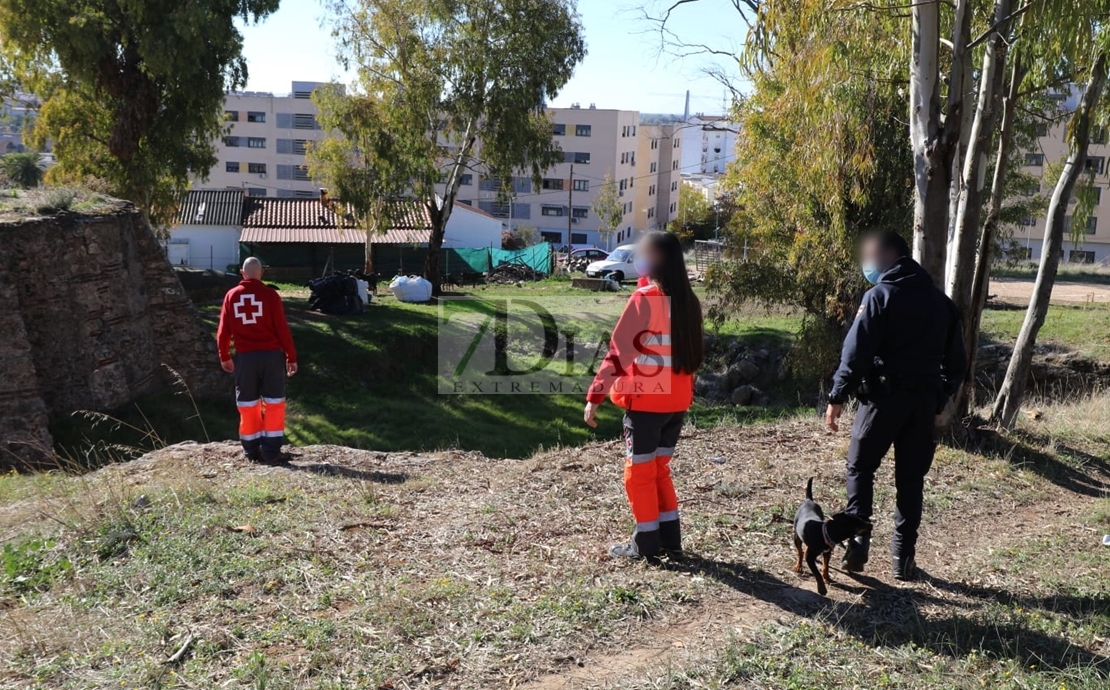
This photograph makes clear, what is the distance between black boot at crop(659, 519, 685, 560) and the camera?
5617 millimetres

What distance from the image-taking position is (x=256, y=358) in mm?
8906

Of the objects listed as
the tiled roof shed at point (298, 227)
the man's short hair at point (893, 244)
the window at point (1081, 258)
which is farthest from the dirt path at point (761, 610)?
the window at point (1081, 258)

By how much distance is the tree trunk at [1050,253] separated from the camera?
9938 millimetres

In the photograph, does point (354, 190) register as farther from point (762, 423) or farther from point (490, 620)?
point (490, 620)

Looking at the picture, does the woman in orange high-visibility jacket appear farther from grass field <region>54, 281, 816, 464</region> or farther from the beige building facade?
the beige building facade

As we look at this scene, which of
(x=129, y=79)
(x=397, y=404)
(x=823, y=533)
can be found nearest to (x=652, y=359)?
(x=823, y=533)

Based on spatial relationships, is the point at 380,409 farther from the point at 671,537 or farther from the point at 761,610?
the point at 761,610

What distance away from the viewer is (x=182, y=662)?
4434mm

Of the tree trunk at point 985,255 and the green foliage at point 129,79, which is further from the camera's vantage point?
the green foliage at point 129,79

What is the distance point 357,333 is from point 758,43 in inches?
511

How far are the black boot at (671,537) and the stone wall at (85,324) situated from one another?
28.7ft

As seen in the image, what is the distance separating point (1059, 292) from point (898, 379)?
32.6m

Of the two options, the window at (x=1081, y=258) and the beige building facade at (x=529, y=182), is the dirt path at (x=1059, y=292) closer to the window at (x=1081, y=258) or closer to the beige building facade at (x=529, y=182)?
the window at (x=1081, y=258)

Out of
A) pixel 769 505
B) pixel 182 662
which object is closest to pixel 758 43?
pixel 769 505
